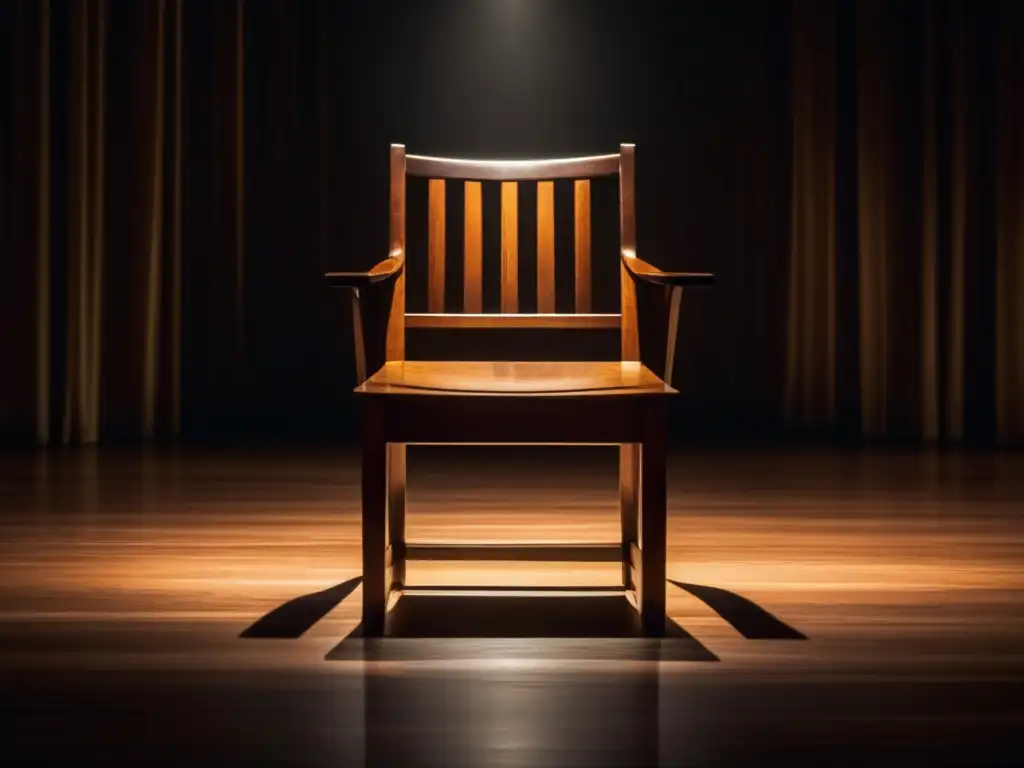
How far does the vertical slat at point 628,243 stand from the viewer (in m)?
2.07

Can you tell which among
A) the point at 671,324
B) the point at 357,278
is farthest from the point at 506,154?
the point at 357,278

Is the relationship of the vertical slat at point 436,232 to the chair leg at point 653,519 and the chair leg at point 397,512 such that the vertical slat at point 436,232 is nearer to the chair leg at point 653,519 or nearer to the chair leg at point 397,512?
the chair leg at point 397,512

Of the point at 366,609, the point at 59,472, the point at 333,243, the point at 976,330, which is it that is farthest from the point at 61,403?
the point at 976,330

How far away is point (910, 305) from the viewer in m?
4.66

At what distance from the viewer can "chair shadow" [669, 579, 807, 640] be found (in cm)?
175

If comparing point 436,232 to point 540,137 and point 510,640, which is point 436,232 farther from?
point 540,137

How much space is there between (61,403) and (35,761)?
322 cm

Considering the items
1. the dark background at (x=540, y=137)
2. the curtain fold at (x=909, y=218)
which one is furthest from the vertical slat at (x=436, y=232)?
the dark background at (x=540, y=137)

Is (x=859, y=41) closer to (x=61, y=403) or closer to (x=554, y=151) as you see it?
(x=554, y=151)

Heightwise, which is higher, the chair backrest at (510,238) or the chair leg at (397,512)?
the chair backrest at (510,238)

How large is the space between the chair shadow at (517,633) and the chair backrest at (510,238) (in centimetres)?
43

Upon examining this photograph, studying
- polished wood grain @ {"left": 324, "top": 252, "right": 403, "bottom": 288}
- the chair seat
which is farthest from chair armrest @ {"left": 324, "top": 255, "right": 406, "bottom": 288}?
the chair seat

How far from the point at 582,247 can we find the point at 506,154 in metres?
3.25

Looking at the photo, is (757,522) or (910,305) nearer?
(757,522)
